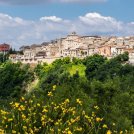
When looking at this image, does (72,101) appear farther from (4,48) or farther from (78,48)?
(4,48)

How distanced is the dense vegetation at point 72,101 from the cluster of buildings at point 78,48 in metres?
6.91

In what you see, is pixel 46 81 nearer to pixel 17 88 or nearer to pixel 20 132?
pixel 17 88

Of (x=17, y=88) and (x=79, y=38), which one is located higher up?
(x=79, y=38)

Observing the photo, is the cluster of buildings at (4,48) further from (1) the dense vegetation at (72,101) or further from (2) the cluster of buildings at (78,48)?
(1) the dense vegetation at (72,101)

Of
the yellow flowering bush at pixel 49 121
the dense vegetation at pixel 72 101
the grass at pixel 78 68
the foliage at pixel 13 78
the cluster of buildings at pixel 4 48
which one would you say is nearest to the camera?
the yellow flowering bush at pixel 49 121

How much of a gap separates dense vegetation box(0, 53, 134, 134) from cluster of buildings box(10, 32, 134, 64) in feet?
22.7

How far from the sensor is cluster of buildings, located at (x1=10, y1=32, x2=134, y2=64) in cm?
7112

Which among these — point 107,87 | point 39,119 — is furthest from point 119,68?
point 39,119

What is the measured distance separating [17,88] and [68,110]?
47129 mm

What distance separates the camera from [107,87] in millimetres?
21219

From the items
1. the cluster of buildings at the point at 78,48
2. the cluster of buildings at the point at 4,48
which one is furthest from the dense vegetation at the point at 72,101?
the cluster of buildings at the point at 4,48

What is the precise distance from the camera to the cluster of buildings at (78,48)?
7112 centimetres

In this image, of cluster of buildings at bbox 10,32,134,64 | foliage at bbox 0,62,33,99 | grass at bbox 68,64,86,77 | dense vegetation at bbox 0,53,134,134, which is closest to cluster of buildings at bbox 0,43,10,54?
cluster of buildings at bbox 10,32,134,64

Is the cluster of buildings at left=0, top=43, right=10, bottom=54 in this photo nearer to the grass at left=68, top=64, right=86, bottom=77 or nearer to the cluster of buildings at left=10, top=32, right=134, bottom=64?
the cluster of buildings at left=10, top=32, right=134, bottom=64
